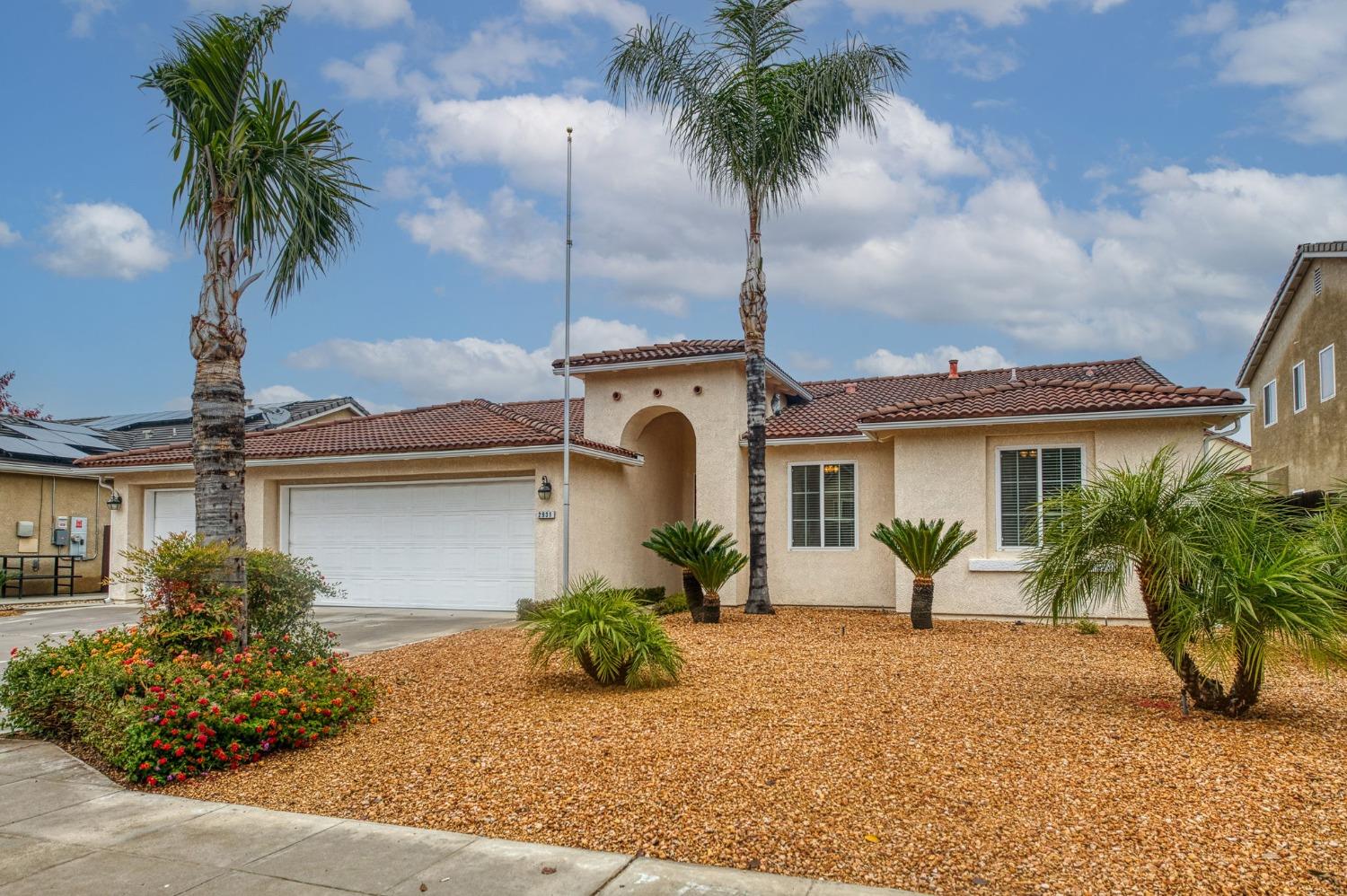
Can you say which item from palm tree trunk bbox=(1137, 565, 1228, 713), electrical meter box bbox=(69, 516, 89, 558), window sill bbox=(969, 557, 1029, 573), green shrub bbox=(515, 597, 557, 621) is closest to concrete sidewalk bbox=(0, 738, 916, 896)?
palm tree trunk bbox=(1137, 565, 1228, 713)

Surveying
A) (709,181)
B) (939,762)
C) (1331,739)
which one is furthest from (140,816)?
(709,181)

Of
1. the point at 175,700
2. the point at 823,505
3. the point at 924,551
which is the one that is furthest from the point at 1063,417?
the point at 175,700

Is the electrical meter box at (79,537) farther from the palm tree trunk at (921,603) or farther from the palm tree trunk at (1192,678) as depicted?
the palm tree trunk at (1192,678)

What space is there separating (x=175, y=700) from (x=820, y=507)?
39.7 ft

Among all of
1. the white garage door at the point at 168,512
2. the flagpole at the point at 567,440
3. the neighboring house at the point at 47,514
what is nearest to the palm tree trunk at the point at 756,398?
the flagpole at the point at 567,440

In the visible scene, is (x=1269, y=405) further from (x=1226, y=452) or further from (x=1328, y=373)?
(x=1226, y=452)

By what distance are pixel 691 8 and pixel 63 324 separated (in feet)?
38.5

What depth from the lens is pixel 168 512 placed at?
19188 millimetres

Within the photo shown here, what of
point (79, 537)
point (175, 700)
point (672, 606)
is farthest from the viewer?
point (79, 537)

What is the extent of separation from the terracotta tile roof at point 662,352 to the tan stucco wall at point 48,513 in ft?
42.7

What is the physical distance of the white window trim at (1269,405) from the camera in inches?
1017

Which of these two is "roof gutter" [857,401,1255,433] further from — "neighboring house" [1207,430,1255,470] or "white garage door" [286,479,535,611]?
"white garage door" [286,479,535,611]

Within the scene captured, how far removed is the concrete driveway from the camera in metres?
12.7

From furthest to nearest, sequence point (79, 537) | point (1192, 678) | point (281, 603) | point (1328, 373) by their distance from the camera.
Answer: point (79, 537), point (1328, 373), point (281, 603), point (1192, 678)
